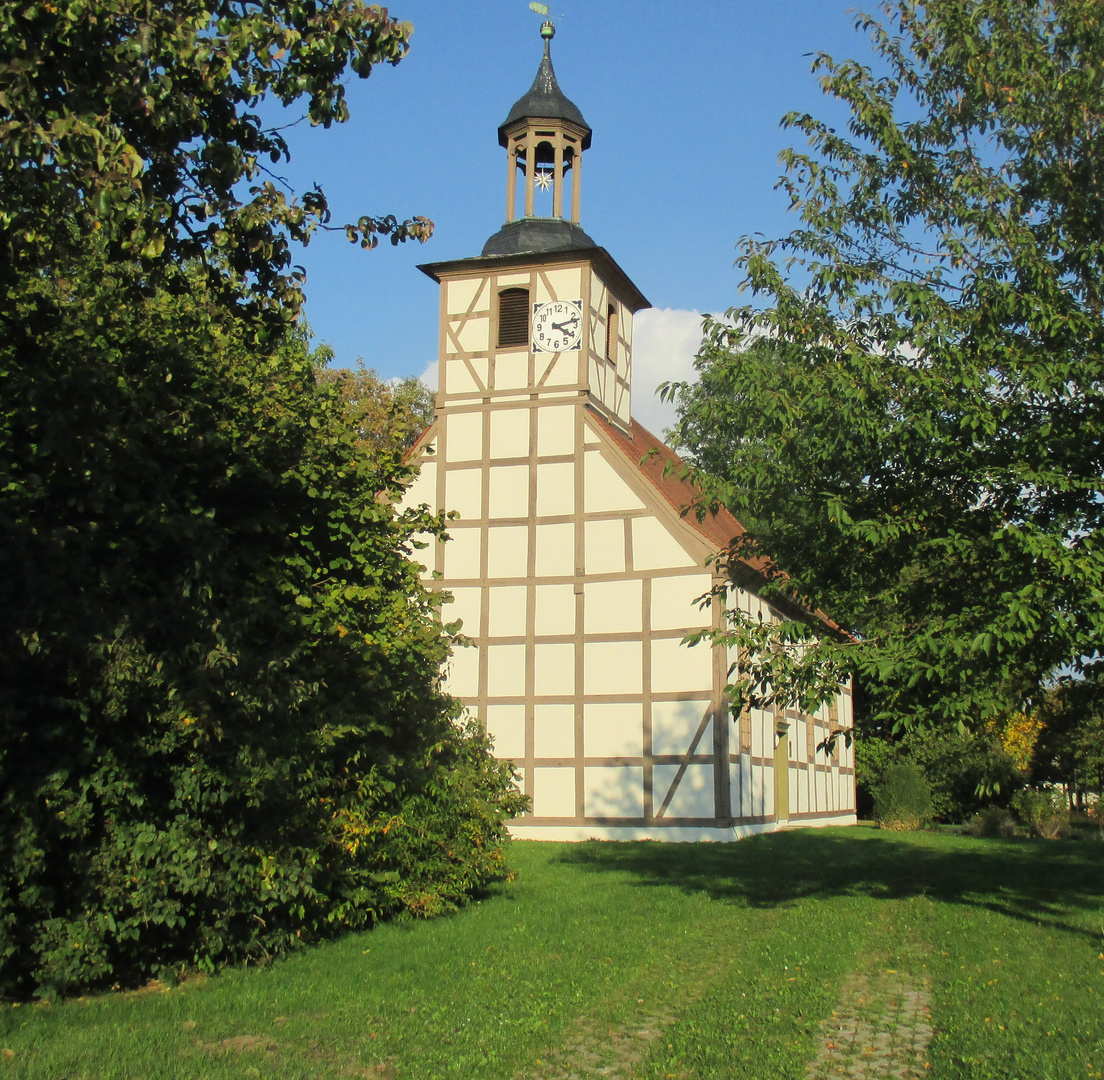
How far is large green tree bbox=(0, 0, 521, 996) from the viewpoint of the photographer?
588cm

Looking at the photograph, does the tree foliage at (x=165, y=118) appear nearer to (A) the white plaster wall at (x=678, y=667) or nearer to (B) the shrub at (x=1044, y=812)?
(A) the white plaster wall at (x=678, y=667)

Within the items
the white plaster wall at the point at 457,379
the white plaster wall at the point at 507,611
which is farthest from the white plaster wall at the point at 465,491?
the white plaster wall at the point at 457,379

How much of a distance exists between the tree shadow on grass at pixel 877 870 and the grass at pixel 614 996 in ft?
0.55

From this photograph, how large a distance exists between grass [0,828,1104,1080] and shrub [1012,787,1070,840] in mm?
13921

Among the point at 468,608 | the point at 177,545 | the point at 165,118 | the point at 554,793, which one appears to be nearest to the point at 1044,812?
the point at 554,793

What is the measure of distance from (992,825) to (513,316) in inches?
605

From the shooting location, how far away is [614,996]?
25.1 ft

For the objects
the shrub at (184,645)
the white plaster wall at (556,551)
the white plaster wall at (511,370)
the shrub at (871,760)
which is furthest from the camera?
the shrub at (871,760)

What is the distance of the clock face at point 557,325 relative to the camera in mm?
23156

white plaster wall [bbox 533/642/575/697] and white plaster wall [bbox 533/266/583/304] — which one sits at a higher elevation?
white plaster wall [bbox 533/266/583/304]

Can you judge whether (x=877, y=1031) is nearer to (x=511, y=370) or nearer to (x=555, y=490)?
(x=555, y=490)

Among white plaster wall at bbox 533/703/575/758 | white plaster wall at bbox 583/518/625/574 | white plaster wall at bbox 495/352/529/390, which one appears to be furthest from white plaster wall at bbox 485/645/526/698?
white plaster wall at bbox 495/352/529/390

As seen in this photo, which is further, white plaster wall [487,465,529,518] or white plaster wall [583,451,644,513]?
white plaster wall [487,465,529,518]

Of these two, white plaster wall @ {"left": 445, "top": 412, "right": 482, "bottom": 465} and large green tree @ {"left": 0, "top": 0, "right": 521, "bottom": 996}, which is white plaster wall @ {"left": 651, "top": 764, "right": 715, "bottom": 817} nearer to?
white plaster wall @ {"left": 445, "top": 412, "right": 482, "bottom": 465}
